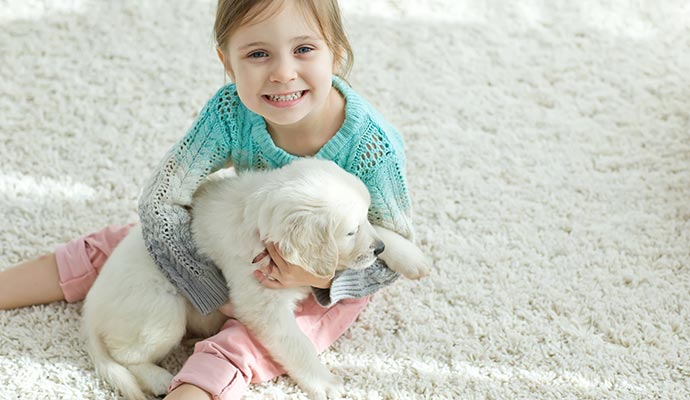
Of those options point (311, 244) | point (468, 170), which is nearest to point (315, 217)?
point (311, 244)

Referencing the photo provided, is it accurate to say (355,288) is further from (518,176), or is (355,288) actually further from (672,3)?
(672,3)

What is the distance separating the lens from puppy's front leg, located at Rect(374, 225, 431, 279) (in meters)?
2.03

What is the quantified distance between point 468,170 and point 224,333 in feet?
3.59

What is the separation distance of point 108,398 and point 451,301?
3.11ft

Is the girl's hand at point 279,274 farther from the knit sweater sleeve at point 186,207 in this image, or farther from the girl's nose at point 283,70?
the girl's nose at point 283,70

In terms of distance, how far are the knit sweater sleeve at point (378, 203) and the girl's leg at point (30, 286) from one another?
0.74 meters

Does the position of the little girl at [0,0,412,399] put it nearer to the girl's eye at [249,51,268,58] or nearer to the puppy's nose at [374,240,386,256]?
the girl's eye at [249,51,268,58]

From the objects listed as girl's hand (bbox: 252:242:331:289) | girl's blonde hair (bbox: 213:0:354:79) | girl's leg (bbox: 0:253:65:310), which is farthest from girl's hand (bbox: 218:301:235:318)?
girl's blonde hair (bbox: 213:0:354:79)

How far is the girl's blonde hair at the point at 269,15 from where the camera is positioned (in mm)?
1759

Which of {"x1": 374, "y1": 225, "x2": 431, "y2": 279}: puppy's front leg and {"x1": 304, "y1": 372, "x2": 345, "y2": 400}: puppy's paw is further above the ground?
{"x1": 374, "y1": 225, "x2": 431, "y2": 279}: puppy's front leg

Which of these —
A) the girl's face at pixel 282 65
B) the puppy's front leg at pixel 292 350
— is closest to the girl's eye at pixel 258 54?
the girl's face at pixel 282 65

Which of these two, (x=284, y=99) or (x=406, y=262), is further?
(x=406, y=262)

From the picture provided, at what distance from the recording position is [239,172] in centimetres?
211

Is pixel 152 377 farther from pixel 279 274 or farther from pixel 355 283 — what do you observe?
pixel 355 283
